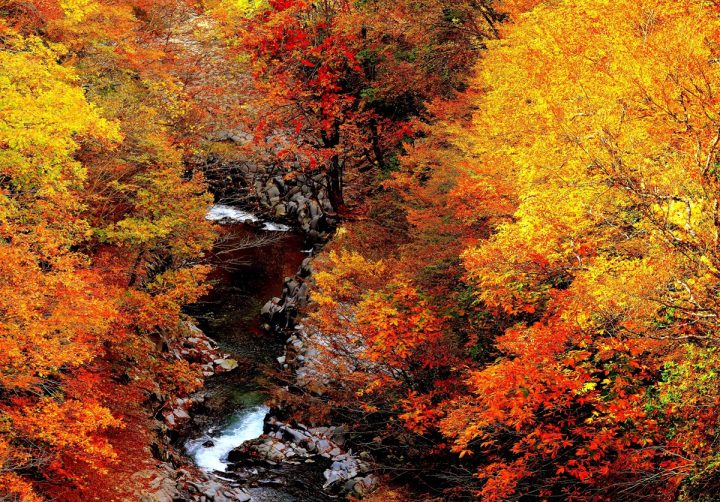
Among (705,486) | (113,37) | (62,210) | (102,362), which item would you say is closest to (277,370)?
(102,362)

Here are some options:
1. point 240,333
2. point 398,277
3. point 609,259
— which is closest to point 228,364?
point 240,333

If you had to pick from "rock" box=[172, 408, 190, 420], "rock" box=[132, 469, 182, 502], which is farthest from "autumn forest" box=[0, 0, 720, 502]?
"rock" box=[172, 408, 190, 420]

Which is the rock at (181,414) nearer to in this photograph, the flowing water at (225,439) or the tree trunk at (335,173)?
the flowing water at (225,439)

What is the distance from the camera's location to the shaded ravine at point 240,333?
18641 mm

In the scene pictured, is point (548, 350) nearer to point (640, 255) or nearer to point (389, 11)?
point (640, 255)

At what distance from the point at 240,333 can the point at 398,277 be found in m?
10.8

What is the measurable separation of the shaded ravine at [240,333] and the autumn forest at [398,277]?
130 millimetres

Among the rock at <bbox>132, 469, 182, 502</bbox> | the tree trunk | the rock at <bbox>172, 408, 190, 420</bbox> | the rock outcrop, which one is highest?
the tree trunk

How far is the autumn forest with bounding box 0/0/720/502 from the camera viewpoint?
9.80 metres

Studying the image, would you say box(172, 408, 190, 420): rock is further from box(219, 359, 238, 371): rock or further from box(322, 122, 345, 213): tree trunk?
box(322, 122, 345, 213): tree trunk

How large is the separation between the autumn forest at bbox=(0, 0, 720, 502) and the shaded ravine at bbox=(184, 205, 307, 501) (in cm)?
13

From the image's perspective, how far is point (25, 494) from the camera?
10.8 metres

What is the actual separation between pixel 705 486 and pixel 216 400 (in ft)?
52.2

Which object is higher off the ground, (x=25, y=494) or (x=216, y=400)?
(x=25, y=494)
